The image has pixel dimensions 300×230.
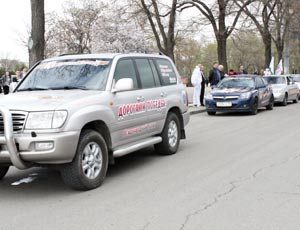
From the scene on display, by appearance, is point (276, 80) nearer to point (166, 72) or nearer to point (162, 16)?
point (162, 16)

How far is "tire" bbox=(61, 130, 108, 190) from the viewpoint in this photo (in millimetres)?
5750

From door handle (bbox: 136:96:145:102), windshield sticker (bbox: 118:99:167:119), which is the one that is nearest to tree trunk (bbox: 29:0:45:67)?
windshield sticker (bbox: 118:99:167:119)

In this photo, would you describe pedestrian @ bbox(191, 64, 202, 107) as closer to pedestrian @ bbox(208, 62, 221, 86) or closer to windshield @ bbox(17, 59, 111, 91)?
pedestrian @ bbox(208, 62, 221, 86)

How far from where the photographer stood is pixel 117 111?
21.7ft

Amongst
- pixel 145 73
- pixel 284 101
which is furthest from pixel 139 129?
pixel 284 101

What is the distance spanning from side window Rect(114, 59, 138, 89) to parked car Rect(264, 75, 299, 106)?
46.6ft

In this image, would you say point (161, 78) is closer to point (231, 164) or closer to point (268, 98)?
point (231, 164)

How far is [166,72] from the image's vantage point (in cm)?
856

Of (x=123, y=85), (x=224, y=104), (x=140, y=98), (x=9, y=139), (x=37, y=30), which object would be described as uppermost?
(x=37, y=30)

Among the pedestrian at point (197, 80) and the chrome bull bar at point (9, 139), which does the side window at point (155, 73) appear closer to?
the chrome bull bar at point (9, 139)

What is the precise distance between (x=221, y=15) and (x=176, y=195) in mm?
21816

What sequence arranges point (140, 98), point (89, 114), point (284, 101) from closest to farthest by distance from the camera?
point (89, 114), point (140, 98), point (284, 101)

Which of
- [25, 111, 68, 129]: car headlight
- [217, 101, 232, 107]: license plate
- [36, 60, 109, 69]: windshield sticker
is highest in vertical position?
[36, 60, 109, 69]: windshield sticker

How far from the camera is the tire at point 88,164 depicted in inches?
226
